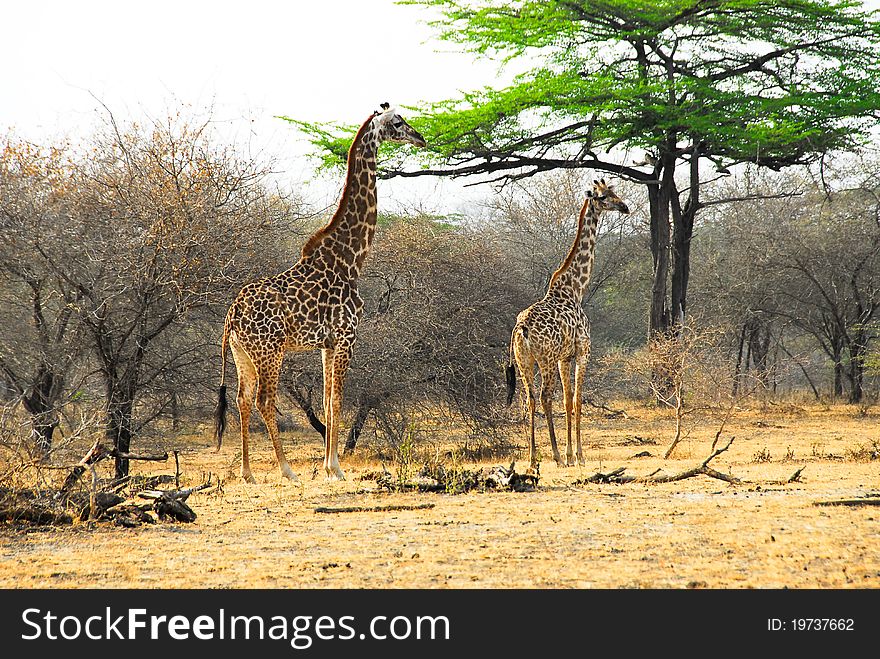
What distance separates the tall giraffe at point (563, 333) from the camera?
1043cm

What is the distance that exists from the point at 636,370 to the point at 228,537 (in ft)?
41.5

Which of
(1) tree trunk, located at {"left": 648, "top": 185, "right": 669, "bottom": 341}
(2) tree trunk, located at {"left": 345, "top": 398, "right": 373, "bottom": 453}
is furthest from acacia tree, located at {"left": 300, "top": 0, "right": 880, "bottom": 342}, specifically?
(2) tree trunk, located at {"left": 345, "top": 398, "right": 373, "bottom": 453}

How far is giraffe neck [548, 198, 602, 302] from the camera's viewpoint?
11375mm

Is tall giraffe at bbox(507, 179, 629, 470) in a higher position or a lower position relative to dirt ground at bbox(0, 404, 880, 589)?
higher

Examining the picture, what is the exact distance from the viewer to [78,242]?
11773 millimetres

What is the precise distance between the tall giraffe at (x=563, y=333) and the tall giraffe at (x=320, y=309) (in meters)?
1.91

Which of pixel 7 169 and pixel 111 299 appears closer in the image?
pixel 111 299

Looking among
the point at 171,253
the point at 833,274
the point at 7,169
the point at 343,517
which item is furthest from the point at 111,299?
the point at 833,274

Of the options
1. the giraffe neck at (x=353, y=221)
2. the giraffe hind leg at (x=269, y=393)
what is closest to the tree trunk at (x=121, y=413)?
the giraffe hind leg at (x=269, y=393)

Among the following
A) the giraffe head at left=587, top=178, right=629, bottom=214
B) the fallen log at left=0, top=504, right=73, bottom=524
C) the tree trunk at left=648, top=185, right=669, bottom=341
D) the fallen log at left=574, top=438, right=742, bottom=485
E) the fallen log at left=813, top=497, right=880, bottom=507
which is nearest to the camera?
the fallen log at left=0, top=504, right=73, bottom=524

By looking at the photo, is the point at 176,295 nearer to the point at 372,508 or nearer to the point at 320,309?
the point at 320,309

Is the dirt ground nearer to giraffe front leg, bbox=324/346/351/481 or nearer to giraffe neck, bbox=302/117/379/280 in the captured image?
giraffe front leg, bbox=324/346/351/481

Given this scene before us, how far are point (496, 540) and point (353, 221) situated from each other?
4785mm
